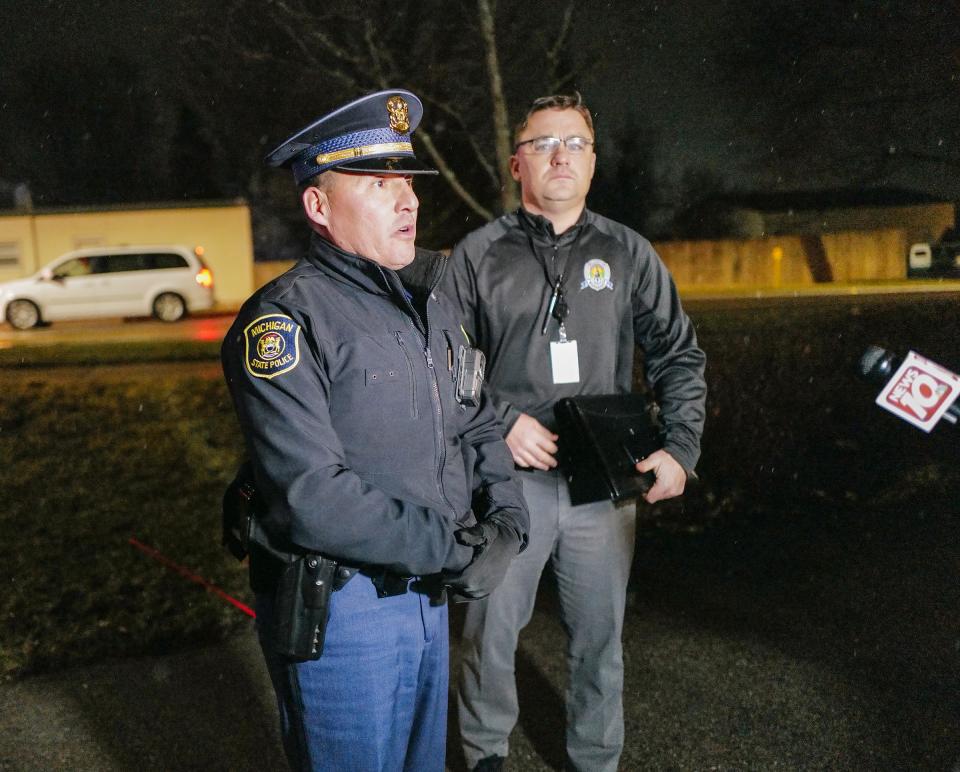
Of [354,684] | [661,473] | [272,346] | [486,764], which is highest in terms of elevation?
[272,346]

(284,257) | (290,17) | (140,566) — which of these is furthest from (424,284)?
(284,257)

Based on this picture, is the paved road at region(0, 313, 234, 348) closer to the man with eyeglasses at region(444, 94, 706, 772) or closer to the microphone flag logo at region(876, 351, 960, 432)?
the man with eyeglasses at region(444, 94, 706, 772)

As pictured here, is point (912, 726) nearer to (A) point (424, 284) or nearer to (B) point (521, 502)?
(B) point (521, 502)

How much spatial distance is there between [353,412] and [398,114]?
76cm

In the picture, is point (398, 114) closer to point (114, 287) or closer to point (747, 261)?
point (114, 287)

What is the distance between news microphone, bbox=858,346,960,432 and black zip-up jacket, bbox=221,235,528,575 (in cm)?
108

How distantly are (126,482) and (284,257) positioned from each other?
1126 inches

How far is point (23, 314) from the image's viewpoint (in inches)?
837

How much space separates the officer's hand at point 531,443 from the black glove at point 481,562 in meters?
0.76

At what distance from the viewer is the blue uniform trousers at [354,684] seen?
2.06m

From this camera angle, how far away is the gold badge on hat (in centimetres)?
223

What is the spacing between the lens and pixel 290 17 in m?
10.8

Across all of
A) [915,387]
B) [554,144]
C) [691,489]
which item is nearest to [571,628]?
[915,387]

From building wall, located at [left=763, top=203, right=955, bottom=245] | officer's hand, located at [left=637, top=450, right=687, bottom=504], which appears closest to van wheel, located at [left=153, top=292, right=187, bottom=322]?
officer's hand, located at [left=637, top=450, right=687, bottom=504]
